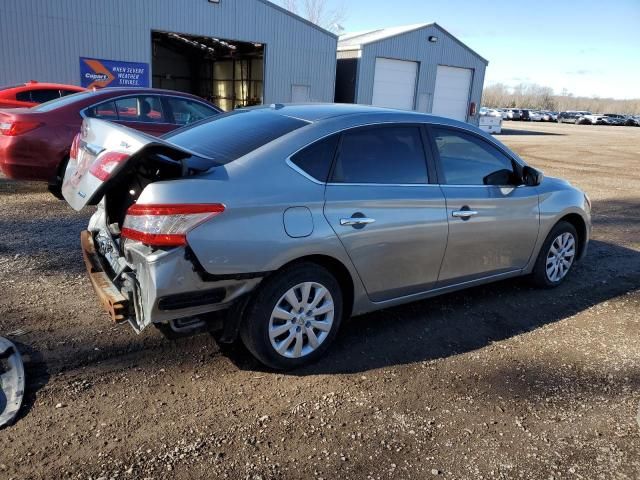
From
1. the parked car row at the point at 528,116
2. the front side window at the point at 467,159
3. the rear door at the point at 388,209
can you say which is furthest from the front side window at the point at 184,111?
the parked car row at the point at 528,116

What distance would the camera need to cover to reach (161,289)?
2785 millimetres

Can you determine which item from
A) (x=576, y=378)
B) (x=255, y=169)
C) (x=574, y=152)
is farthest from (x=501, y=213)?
(x=574, y=152)

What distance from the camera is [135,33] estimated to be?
18672 millimetres

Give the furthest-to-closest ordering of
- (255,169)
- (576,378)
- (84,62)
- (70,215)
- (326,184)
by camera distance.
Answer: (84,62) < (70,215) < (576,378) < (326,184) < (255,169)

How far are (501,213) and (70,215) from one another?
5.28 metres

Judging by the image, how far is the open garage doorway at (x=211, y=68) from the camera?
25969mm

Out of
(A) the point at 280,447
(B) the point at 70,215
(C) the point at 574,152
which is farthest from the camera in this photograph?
(C) the point at 574,152

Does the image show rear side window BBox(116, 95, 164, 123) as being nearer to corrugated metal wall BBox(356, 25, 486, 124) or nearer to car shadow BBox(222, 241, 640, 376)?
car shadow BBox(222, 241, 640, 376)

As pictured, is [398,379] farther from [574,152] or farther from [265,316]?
[574,152]

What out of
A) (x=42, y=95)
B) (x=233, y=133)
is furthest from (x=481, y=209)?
(x=42, y=95)

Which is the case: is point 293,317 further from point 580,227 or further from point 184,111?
point 184,111

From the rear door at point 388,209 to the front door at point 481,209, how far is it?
0.17 metres

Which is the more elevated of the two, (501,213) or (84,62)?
(84,62)

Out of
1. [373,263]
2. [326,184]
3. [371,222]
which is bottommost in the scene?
[373,263]
